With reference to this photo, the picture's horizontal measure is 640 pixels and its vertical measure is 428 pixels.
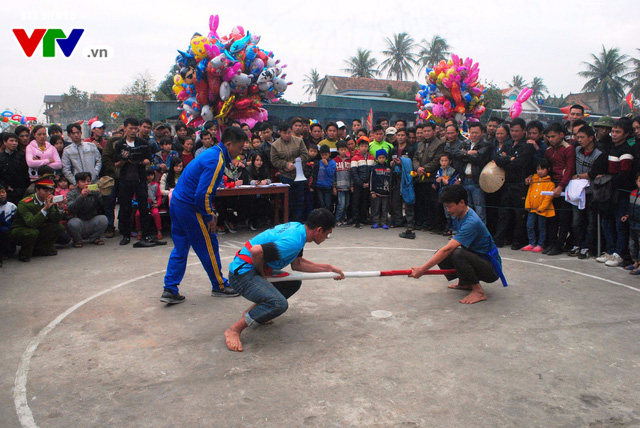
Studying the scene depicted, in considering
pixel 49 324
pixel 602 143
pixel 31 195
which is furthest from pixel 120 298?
pixel 602 143

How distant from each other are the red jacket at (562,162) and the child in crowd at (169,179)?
19.4 feet

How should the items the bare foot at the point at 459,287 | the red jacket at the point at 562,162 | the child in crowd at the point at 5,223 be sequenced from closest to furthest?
the bare foot at the point at 459,287 → the child in crowd at the point at 5,223 → the red jacket at the point at 562,162

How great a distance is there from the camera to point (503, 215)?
7668 mm

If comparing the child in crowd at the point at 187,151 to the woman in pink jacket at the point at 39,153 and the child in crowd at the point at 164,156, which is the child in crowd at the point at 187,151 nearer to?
the child in crowd at the point at 164,156

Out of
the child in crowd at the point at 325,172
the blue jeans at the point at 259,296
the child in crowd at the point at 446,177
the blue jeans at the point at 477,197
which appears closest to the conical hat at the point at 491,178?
the blue jeans at the point at 477,197

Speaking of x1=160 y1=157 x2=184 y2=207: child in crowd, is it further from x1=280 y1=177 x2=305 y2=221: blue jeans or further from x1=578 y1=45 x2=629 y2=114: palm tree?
x1=578 y1=45 x2=629 y2=114: palm tree

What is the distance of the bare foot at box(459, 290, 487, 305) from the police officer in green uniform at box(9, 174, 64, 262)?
18.4 feet

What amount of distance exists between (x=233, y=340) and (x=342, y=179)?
5.81 m

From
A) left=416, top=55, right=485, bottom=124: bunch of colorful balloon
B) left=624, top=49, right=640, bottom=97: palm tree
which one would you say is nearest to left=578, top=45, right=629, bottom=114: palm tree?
left=624, top=49, right=640, bottom=97: palm tree

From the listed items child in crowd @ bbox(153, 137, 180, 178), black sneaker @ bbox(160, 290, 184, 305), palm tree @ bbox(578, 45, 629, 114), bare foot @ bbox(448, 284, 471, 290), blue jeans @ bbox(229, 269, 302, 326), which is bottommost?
black sneaker @ bbox(160, 290, 184, 305)

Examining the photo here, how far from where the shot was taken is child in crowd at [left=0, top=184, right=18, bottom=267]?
6.59 meters

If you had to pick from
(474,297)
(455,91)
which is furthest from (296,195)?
(455,91)

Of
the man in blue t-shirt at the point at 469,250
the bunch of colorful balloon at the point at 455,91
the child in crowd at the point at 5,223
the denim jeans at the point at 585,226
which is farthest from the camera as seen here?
the bunch of colorful balloon at the point at 455,91

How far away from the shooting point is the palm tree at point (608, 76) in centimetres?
5188
